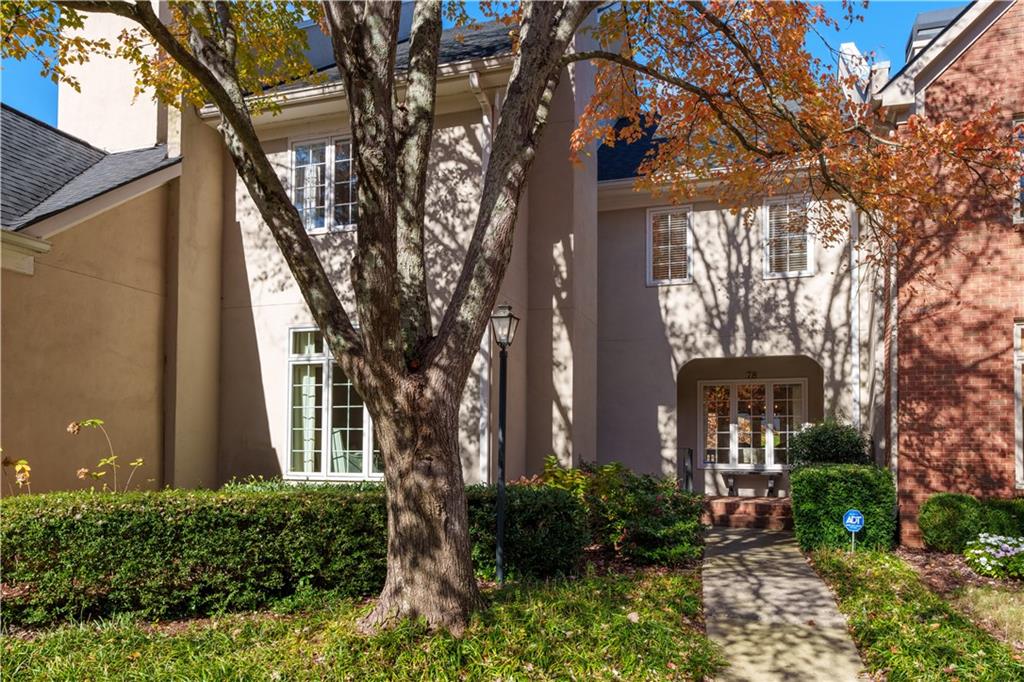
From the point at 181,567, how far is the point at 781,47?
882cm

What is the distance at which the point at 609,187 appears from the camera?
1391 centimetres

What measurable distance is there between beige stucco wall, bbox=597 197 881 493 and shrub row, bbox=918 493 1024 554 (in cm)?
341

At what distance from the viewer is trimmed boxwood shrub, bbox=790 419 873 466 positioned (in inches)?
459

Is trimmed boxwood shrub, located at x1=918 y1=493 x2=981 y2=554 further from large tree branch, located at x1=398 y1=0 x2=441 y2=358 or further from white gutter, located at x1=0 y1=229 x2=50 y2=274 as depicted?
white gutter, located at x1=0 y1=229 x2=50 y2=274

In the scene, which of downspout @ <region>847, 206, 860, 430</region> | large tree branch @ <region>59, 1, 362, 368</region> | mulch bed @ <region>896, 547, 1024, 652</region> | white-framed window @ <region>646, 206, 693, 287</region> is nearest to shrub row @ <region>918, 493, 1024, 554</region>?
mulch bed @ <region>896, 547, 1024, 652</region>

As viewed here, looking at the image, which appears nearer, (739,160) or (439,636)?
(439,636)

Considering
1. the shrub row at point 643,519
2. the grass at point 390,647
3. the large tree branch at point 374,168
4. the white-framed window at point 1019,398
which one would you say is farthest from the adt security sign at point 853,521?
the large tree branch at point 374,168

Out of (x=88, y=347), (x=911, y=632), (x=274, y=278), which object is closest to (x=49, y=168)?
(x=88, y=347)

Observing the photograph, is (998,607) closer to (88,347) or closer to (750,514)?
(750,514)

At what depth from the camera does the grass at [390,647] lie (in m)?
Answer: 5.49

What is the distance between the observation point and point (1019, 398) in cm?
929

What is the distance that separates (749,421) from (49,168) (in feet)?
40.5

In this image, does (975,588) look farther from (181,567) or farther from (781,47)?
(181,567)

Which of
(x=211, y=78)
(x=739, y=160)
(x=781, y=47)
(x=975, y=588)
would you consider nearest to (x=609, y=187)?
(x=739, y=160)
